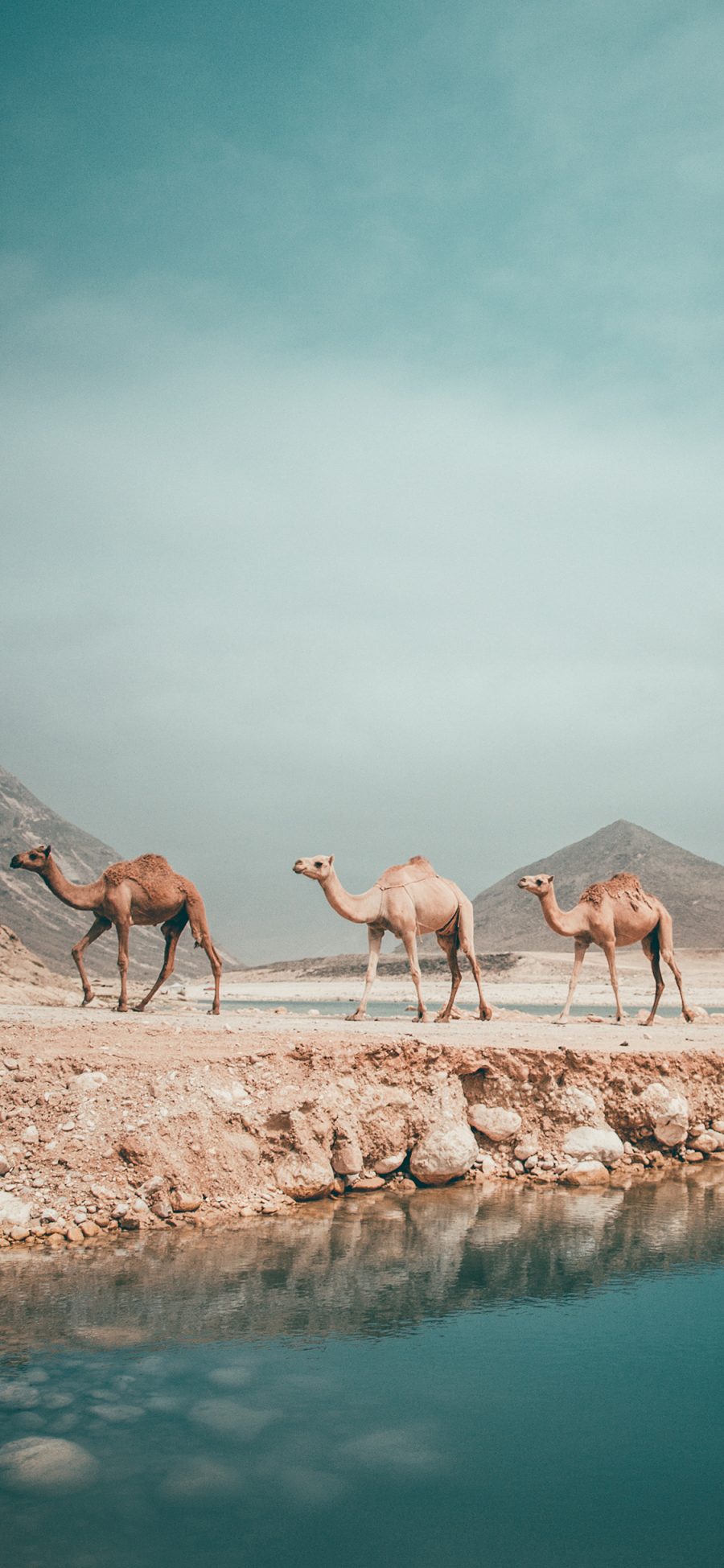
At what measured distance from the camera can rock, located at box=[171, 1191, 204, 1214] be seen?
9.34 metres

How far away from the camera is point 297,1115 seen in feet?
33.7

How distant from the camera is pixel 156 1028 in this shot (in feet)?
38.4

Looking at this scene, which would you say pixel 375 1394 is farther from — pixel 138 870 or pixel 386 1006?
pixel 386 1006

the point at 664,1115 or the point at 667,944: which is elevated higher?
the point at 667,944

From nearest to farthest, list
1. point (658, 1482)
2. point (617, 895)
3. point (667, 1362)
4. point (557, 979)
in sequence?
point (658, 1482) → point (667, 1362) → point (617, 895) → point (557, 979)

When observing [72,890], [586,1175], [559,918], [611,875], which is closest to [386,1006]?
[559,918]

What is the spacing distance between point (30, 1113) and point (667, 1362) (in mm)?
5720

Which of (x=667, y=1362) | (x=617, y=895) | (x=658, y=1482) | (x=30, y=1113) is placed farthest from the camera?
(x=617, y=895)

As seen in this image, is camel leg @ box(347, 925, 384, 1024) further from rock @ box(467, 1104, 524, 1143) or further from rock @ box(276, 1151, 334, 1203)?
rock @ box(276, 1151, 334, 1203)

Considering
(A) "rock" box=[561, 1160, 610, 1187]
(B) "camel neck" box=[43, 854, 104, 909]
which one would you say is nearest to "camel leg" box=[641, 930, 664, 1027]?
(A) "rock" box=[561, 1160, 610, 1187]

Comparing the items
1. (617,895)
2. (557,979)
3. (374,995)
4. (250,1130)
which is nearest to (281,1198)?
(250,1130)

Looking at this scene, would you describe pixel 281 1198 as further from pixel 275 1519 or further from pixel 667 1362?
pixel 275 1519

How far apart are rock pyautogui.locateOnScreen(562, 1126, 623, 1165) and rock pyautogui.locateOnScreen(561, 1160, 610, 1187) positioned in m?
0.10

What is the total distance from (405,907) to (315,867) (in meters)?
1.45
